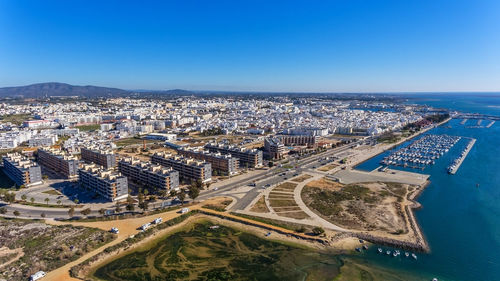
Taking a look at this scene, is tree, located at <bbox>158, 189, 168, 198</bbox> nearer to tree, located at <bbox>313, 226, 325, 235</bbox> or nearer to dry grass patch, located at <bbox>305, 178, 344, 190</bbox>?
dry grass patch, located at <bbox>305, 178, 344, 190</bbox>

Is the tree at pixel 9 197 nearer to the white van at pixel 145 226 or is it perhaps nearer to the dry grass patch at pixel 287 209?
the white van at pixel 145 226

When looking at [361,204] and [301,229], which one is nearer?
[301,229]

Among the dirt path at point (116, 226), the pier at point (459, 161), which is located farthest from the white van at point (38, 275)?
the pier at point (459, 161)

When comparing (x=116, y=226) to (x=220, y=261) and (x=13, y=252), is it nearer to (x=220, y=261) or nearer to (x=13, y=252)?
(x=13, y=252)

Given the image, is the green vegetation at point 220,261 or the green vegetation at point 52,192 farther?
the green vegetation at point 52,192

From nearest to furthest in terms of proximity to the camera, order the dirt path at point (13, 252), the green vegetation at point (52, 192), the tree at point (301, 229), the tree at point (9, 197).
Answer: the dirt path at point (13, 252) → the tree at point (301, 229) → the tree at point (9, 197) → the green vegetation at point (52, 192)

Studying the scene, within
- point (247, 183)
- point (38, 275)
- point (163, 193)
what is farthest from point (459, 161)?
point (38, 275)

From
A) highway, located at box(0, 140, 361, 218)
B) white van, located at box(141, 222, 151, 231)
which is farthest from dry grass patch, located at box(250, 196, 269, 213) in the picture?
white van, located at box(141, 222, 151, 231)
